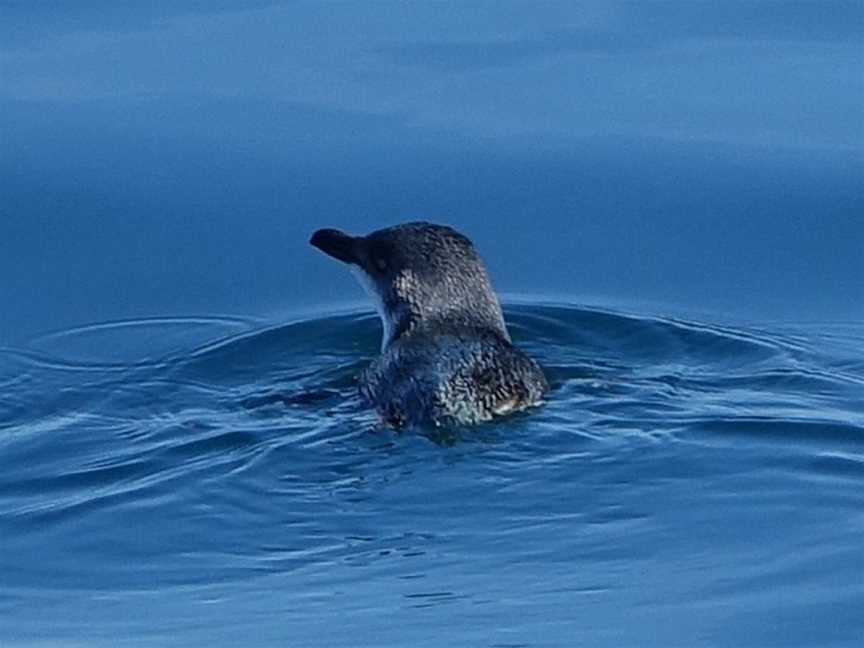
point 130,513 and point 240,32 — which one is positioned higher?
point 240,32

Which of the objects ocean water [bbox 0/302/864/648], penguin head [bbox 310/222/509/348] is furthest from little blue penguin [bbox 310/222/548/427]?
ocean water [bbox 0/302/864/648]

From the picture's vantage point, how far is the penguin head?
1212cm

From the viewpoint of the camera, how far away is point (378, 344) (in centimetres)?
1264

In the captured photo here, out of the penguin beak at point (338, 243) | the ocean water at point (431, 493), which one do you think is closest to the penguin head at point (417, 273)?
the penguin beak at point (338, 243)

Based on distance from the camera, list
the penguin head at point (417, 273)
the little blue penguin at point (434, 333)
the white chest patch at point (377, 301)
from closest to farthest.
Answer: the little blue penguin at point (434, 333)
the penguin head at point (417, 273)
the white chest patch at point (377, 301)

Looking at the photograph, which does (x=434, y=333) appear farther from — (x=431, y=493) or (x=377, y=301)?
(x=431, y=493)

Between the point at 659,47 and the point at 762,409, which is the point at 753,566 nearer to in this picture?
the point at 762,409

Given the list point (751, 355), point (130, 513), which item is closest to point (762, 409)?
point (751, 355)

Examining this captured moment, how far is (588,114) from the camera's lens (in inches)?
→ 540

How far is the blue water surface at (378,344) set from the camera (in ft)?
Answer: 29.9

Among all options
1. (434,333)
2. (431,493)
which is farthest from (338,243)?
(431,493)

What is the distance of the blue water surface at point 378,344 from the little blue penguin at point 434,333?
172 millimetres

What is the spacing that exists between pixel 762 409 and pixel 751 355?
865 mm

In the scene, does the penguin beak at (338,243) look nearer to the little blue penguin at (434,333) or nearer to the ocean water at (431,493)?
the little blue penguin at (434,333)
